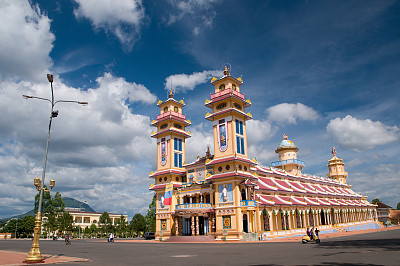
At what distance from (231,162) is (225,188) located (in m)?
3.83

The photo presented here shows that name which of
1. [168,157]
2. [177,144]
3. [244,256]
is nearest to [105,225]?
[168,157]

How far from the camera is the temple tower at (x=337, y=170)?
95375 millimetres

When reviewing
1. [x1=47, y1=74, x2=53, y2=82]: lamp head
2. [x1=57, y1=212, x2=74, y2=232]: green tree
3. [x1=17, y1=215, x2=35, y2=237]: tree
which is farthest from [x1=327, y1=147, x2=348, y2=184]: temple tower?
[x1=47, y1=74, x2=53, y2=82]: lamp head

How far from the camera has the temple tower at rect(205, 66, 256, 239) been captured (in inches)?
1660

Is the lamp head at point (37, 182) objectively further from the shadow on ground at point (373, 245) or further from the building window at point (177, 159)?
the building window at point (177, 159)

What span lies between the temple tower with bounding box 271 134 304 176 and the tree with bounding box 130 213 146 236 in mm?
38311

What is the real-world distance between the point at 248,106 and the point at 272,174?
14877 mm

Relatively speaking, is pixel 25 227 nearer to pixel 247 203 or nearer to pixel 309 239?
pixel 247 203

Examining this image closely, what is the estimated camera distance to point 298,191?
56.2 m

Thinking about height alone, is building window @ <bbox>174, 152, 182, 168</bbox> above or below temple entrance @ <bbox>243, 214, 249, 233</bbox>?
above

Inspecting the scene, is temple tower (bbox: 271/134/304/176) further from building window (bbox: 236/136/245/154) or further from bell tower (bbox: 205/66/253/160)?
building window (bbox: 236/136/245/154)

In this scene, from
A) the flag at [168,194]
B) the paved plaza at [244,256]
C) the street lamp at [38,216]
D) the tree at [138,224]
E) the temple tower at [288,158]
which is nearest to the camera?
the paved plaza at [244,256]

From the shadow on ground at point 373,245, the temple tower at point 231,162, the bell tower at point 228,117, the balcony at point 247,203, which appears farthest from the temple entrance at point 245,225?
the shadow on ground at point 373,245

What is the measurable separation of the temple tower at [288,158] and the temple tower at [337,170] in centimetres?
2768
